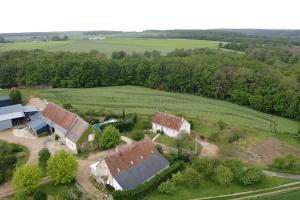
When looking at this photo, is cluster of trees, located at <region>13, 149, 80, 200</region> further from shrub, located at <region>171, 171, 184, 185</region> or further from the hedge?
shrub, located at <region>171, 171, 184, 185</region>

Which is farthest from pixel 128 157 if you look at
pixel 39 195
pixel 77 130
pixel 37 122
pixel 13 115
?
pixel 13 115

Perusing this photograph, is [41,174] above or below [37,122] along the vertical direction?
below

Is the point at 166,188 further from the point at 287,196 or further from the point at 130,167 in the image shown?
the point at 287,196

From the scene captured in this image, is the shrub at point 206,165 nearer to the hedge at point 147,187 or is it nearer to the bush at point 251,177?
the hedge at point 147,187

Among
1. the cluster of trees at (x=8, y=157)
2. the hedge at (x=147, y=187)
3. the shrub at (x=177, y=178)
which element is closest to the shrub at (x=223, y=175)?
the shrub at (x=177, y=178)

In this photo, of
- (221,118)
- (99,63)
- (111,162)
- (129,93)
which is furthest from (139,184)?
(99,63)

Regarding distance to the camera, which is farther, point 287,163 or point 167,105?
point 167,105

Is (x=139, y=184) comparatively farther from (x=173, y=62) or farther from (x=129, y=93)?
(x=173, y=62)
